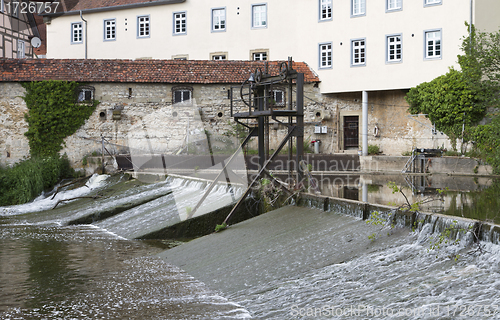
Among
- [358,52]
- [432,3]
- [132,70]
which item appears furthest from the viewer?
[132,70]

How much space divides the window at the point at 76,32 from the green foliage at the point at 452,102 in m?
20.3

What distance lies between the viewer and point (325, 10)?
81.8 feet

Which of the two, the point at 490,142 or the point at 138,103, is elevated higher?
the point at 138,103

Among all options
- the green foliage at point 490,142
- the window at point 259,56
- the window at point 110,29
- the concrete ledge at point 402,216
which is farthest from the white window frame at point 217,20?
the concrete ledge at point 402,216

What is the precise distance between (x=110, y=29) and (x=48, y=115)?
919 cm

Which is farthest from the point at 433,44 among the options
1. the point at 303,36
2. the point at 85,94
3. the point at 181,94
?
the point at 85,94

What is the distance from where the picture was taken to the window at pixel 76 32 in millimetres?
30734

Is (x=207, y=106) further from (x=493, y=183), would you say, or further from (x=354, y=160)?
(x=493, y=183)

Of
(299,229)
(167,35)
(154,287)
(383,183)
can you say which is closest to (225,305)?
(154,287)

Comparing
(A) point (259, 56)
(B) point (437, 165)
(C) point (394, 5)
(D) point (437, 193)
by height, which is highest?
(C) point (394, 5)

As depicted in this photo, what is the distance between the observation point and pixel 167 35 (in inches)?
1155

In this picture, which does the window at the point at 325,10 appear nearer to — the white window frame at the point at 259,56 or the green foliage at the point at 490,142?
the white window frame at the point at 259,56

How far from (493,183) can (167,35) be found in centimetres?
2022

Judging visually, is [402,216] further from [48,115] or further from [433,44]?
[48,115]
